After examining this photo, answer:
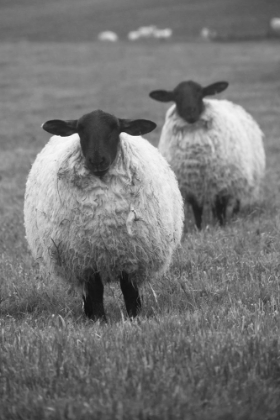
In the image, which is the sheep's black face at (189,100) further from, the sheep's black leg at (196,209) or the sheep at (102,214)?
the sheep at (102,214)

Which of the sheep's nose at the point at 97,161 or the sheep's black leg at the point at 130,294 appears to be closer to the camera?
the sheep's nose at the point at 97,161

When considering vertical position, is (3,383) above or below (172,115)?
below

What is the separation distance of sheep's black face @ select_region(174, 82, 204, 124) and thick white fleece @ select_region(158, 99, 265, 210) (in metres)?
0.10

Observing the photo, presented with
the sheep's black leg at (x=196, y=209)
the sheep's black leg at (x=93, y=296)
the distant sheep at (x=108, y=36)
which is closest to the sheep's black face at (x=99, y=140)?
the sheep's black leg at (x=93, y=296)

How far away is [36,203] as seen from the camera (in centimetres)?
560

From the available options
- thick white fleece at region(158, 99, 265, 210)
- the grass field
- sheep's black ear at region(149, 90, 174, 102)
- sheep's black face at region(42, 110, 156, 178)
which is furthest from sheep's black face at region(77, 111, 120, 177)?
sheep's black ear at region(149, 90, 174, 102)

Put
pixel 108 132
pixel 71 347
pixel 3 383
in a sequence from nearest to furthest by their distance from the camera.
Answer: pixel 3 383
pixel 71 347
pixel 108 132

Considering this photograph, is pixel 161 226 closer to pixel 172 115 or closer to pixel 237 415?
pixel 237 415

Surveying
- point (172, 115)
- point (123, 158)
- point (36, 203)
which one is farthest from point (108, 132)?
point (172, 115)

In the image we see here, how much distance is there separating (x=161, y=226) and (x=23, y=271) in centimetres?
161

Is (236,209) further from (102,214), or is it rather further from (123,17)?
(123,17)

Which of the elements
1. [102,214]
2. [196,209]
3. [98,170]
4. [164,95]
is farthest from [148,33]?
[102,214]

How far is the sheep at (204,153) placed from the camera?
27.5 feet

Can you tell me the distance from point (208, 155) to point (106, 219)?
3.62 meters
